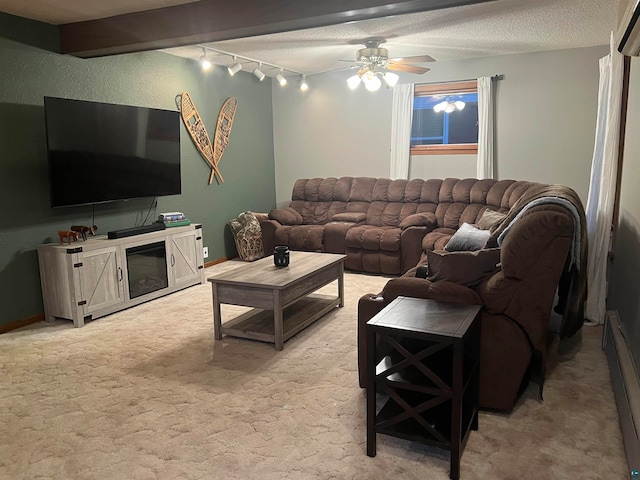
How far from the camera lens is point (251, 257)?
6480mm

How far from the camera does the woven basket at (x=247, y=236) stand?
21.0 ft

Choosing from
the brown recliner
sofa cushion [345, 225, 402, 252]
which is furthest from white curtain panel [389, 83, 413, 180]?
the brown recliner

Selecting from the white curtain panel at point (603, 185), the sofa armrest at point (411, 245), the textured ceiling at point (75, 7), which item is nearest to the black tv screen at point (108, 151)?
the textured ceiling at point (75, 7)

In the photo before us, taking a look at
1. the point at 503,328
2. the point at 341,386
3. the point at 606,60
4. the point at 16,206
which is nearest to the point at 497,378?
the point at 503,328

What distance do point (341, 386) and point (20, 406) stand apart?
1.84m

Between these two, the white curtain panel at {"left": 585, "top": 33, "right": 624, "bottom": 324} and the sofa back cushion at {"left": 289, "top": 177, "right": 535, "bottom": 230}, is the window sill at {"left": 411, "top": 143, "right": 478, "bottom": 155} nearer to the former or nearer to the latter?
the sofa back cushion at {"left": 289, "top": 177, "right": 535, "bottom": 230}

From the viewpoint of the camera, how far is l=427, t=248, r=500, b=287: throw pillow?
2596 millimetres

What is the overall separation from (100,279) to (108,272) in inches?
3.8

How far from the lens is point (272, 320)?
153 inches


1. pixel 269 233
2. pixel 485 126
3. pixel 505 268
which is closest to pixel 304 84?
pixel 269 233

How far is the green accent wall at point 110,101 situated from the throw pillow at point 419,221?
2446 millimetres

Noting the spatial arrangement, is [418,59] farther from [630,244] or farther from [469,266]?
[469,266]

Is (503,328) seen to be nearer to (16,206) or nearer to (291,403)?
(291,403)

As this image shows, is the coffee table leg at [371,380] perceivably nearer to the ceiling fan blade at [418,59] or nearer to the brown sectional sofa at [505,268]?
the brown sectional sofa at [505,268]
